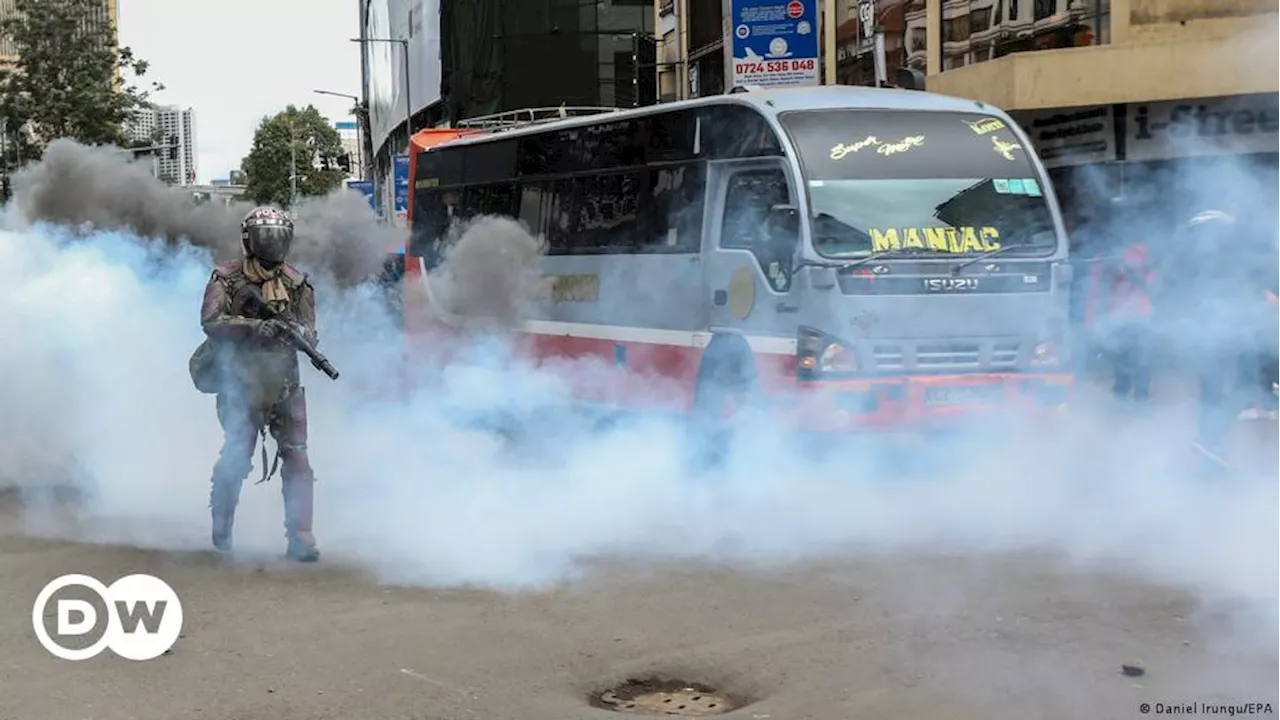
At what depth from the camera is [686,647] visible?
551 centimetres

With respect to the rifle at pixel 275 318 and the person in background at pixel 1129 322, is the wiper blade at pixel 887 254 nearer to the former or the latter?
the person in background at pixel 1129 322

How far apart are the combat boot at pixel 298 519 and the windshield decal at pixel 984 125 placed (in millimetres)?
5218

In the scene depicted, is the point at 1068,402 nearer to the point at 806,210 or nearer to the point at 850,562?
the point at 806,210

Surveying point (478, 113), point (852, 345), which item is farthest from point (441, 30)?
point (852, 345)

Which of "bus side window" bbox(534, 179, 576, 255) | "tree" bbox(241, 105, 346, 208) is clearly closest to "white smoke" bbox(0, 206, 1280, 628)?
"bus side window" bbox(534, 179, 576, 255)

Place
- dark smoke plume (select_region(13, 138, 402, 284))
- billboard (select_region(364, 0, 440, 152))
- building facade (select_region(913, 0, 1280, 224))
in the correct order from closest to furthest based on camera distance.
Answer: dark smoke plume (select_region(13, 138, 402, 284)) < building facade (select_region(913, 0, 1280, 224)) < billboard (select_region(364, 0, 440, 152))

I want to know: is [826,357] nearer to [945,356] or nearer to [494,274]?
[945,356]

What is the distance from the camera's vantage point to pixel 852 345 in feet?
28.4

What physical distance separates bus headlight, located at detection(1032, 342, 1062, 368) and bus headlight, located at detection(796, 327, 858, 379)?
49.0 inches

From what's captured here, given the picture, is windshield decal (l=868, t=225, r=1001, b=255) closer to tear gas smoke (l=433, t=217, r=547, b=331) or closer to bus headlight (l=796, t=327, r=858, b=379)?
bus headlight (l=796, t=327, r=858, b=379)

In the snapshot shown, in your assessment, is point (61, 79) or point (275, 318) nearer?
point (275, 318)

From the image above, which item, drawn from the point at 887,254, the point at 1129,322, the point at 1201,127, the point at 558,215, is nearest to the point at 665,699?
the point at 887,254

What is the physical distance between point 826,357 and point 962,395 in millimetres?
889

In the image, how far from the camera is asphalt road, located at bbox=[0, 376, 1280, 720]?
482cm
